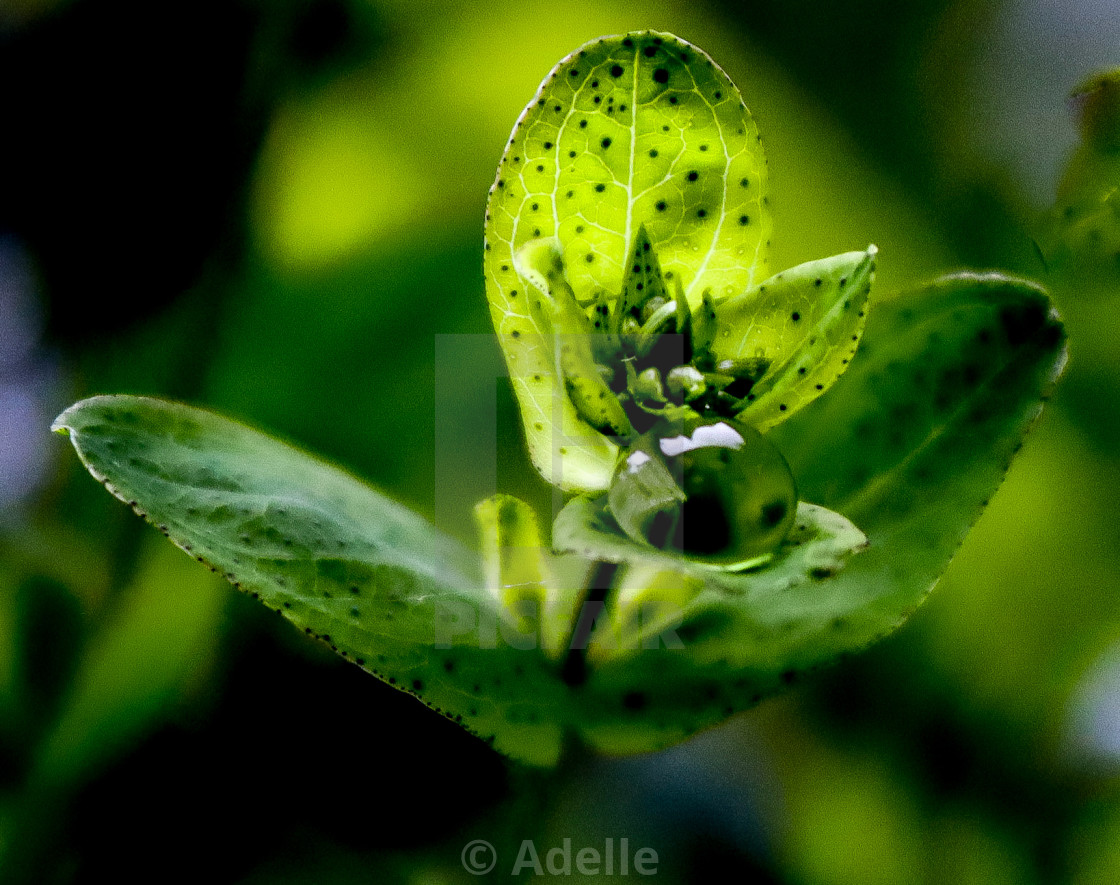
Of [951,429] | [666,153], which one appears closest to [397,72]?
[666,153]

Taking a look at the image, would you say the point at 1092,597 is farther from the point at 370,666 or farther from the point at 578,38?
the point at 578,38

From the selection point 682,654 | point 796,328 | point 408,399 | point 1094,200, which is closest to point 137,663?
point 408,399

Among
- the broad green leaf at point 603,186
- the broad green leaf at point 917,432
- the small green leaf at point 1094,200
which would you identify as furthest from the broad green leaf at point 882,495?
the small green leaf at point 1094,200

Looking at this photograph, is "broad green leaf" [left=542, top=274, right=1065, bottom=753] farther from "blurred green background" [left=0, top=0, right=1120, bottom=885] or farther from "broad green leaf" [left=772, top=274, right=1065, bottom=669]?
"blurred green background" [left=0, top=0, right=1120, bottom=885]

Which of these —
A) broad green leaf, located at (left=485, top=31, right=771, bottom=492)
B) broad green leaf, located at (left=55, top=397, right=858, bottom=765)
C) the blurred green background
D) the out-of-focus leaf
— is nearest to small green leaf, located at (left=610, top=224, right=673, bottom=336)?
broad green leaf, located at (left=485, top=31, right=771, bottom=492)

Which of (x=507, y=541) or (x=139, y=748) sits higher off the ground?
(x=507, y=541)

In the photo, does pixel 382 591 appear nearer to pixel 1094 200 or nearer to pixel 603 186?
pixel 603 186
